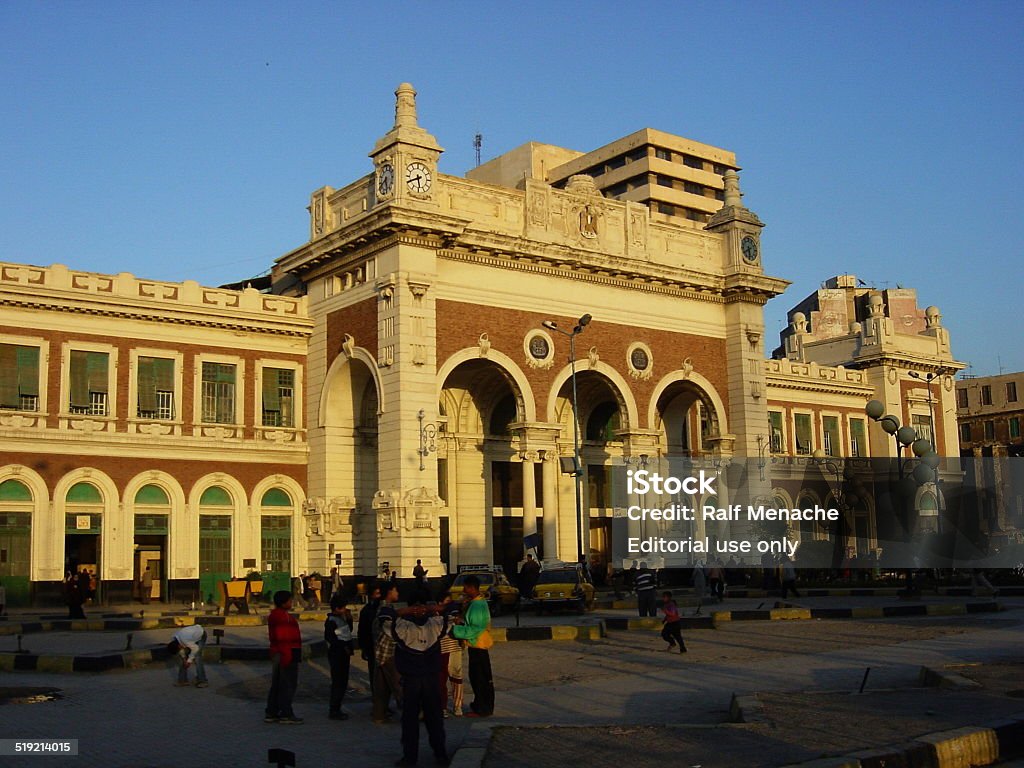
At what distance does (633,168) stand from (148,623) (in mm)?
67836

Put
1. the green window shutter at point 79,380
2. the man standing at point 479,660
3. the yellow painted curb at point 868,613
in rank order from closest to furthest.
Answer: the man standing at point 479,660
the yellow painted curb at point 868,613
the green window shutter at point 79,380

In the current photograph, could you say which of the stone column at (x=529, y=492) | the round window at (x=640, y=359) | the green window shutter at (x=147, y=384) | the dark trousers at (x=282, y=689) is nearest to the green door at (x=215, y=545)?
the green window shutter at (x=147, y=384)

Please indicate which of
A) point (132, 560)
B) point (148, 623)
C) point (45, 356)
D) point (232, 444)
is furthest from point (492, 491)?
point (148, 623)

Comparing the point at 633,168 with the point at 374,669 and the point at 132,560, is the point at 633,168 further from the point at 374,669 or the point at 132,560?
the point at 374,669

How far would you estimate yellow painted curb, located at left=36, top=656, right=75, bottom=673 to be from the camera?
18.7m

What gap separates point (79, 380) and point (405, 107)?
14.2 meters

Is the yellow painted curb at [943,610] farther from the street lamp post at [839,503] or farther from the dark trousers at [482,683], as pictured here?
the street lamp post at [839,503]

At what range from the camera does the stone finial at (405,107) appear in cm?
3994

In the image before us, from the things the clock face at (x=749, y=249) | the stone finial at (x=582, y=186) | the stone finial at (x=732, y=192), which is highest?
the stone finial at (x=732, y=192)

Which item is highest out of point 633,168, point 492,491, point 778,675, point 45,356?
point 633,168

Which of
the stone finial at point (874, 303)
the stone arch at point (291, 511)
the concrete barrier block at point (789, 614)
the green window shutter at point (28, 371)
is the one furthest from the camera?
the stone finial at point (874, 303)

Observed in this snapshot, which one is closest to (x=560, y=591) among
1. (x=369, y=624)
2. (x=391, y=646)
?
(x=369, y=624)

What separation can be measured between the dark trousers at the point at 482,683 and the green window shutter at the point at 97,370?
2897cm

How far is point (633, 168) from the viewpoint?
8919cm
